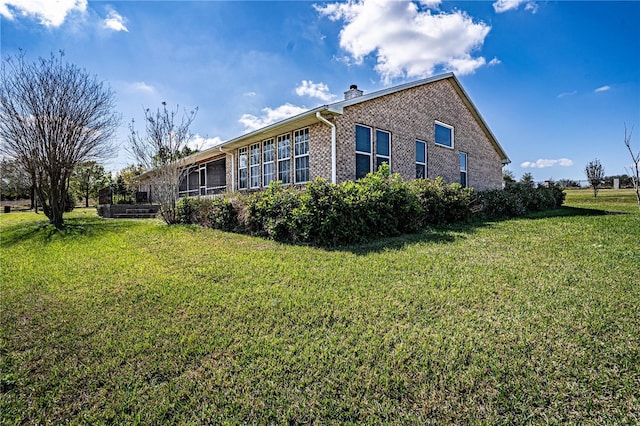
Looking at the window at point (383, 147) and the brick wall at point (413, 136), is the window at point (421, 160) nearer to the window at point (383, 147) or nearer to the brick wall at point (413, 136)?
the brick wall at point (413, 136)

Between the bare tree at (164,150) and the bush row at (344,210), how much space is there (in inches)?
71.8

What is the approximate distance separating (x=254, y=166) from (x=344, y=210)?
811 cm

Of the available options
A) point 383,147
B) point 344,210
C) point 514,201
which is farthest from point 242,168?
point 514,201

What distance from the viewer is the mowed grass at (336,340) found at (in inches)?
93.3

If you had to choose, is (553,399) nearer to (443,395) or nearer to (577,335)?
(443,395)

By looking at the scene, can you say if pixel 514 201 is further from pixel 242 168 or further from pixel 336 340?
pixel 242 168

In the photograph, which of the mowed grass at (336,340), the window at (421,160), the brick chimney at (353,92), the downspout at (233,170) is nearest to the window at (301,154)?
the brick chimney at (353,92)

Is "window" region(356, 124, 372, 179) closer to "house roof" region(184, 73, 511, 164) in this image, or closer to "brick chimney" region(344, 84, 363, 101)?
"house roof" region(184, 73, 511, 164)

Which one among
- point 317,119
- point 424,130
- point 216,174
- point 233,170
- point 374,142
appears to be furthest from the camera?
point 216,174

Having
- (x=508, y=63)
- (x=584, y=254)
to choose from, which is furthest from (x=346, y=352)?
(x=508, y=63)

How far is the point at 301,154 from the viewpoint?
37.8 ft

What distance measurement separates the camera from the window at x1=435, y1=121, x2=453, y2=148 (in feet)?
48.2

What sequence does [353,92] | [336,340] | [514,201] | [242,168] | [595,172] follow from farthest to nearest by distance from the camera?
1. [595,172]
2. [242,168]
3. [353,92]
4. [514,201]
5. [336,340]

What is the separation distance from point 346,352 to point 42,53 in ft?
49.7
